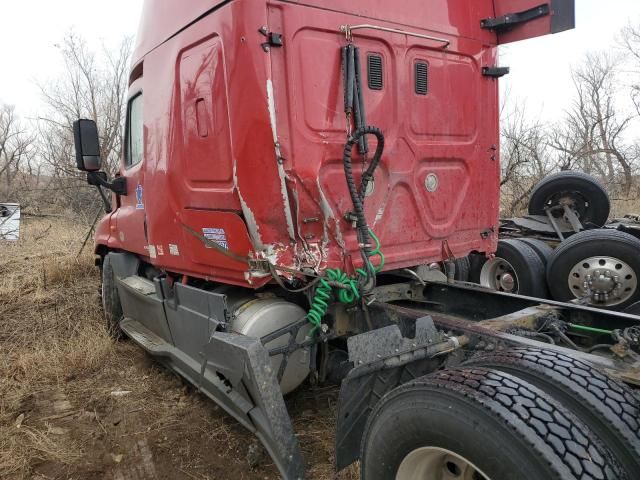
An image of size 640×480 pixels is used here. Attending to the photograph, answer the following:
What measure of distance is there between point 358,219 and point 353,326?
75cm

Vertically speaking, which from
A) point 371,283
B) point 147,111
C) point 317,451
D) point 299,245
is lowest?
point 317,451

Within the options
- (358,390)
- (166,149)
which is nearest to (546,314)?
(358,390)

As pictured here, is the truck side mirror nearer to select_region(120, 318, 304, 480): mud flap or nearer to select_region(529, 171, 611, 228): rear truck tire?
select_region(120, 318, 304, 480): mud flap

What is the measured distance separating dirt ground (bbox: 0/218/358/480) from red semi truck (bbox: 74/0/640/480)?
0.33 metres

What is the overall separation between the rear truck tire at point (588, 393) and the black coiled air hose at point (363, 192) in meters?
0.93

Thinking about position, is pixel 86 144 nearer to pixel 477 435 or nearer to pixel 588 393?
pixel 477 435

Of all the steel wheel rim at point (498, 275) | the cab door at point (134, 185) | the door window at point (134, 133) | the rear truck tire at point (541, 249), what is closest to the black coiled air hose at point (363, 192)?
the cab door at point (134, 185)

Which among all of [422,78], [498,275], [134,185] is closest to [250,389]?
[422,78]

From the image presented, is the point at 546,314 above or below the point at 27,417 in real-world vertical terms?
above

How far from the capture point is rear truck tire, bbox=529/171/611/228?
625cm

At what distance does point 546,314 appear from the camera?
3.09 m

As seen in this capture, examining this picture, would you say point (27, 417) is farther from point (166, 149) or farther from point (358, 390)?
point (358, 390)

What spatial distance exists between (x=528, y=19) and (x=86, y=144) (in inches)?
142

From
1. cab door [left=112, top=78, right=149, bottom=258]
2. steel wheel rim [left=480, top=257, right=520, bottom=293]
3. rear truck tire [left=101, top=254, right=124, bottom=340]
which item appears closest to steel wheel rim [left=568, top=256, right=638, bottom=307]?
steel wheel rim [left=480, top=257, right=520, bottom=293]
